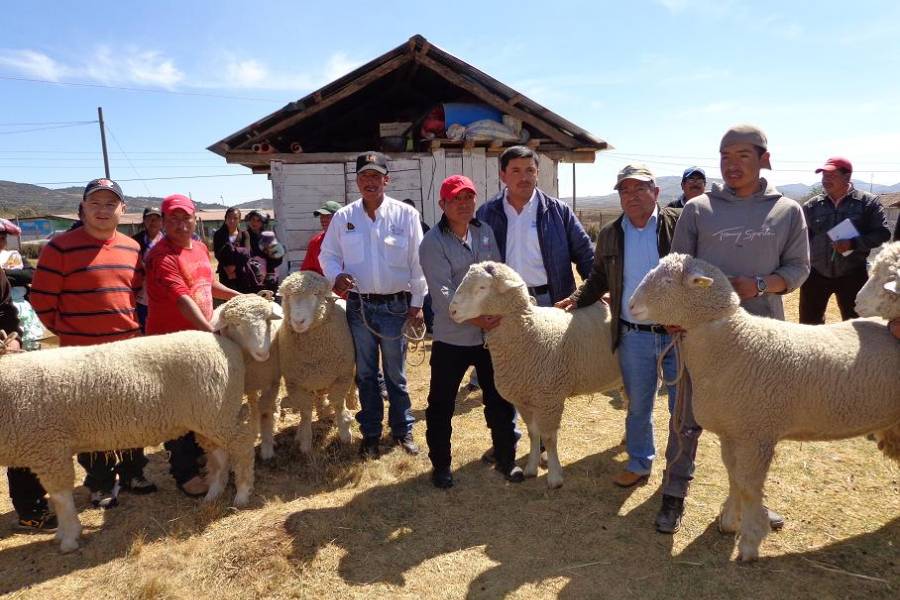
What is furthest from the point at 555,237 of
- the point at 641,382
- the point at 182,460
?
the point at 182,460

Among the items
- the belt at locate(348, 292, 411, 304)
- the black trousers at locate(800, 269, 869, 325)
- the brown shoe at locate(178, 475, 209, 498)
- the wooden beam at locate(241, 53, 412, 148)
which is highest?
the wooden beam at locate(241, 53, 412, 148)

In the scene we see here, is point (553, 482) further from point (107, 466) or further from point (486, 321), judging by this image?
point (107, 466)

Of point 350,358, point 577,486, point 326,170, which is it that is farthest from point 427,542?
point 326,170

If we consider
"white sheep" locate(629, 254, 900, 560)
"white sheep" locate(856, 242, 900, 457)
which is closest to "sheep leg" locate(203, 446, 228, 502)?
"white sheep" locate(629, 254, 900, 560)

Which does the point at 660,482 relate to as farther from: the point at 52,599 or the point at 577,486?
the point at 52,599

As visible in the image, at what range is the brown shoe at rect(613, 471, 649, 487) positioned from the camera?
→ 12.5ft

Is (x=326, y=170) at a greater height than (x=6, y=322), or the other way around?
(x=326, y=170)

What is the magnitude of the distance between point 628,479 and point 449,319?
5.77 ft

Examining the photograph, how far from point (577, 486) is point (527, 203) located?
214 cm

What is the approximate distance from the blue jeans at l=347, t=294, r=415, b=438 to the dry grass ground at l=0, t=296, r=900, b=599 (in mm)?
327

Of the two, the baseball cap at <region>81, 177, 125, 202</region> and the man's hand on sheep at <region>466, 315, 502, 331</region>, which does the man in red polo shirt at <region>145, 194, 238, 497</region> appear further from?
the man's hand on sheep at <region>466, 315, 502, 331</region>

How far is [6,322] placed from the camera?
3.40 metres

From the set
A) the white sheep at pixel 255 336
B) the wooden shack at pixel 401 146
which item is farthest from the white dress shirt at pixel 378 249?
the wooden shack at pixel 401 146

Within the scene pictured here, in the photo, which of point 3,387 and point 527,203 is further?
point 527,203
